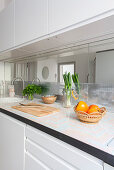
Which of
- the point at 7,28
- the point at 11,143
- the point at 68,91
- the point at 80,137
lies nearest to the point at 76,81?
the point at 68,91

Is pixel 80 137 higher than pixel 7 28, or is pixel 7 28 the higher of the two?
pixel 7 28

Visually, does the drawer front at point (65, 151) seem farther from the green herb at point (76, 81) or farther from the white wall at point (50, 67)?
the white wall at point (50, 67)

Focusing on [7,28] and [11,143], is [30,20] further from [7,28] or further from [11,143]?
[11,143]

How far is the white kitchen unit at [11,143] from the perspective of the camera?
1.02m

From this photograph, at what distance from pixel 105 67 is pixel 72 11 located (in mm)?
582

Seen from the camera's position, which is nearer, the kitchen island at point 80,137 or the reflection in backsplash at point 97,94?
the kitchen island at point 80,137

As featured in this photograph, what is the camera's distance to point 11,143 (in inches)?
45.3

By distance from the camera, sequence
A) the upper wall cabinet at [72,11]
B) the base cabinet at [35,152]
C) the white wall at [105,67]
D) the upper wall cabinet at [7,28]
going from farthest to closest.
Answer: the upper wall cabinet at [7,28] → the white wall at [105,67] → the upper wall cabinet at [72,11] → the base cabinet at [35,152]

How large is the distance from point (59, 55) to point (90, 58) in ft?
1.40

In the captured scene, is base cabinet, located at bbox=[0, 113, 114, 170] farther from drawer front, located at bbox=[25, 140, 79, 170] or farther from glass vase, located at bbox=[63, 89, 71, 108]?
glass vase, located at bbox=[63, 89, 71, 108]

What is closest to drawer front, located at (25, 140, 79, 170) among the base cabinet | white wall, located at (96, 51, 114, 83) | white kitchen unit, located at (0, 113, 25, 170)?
the base cabinet

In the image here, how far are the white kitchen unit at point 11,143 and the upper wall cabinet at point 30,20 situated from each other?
86 cm

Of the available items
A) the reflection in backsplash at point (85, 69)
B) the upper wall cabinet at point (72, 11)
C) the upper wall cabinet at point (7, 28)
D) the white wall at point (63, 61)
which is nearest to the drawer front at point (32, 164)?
the reflection in backsplash at point (85, 69)

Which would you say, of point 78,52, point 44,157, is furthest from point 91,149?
point 78,52
